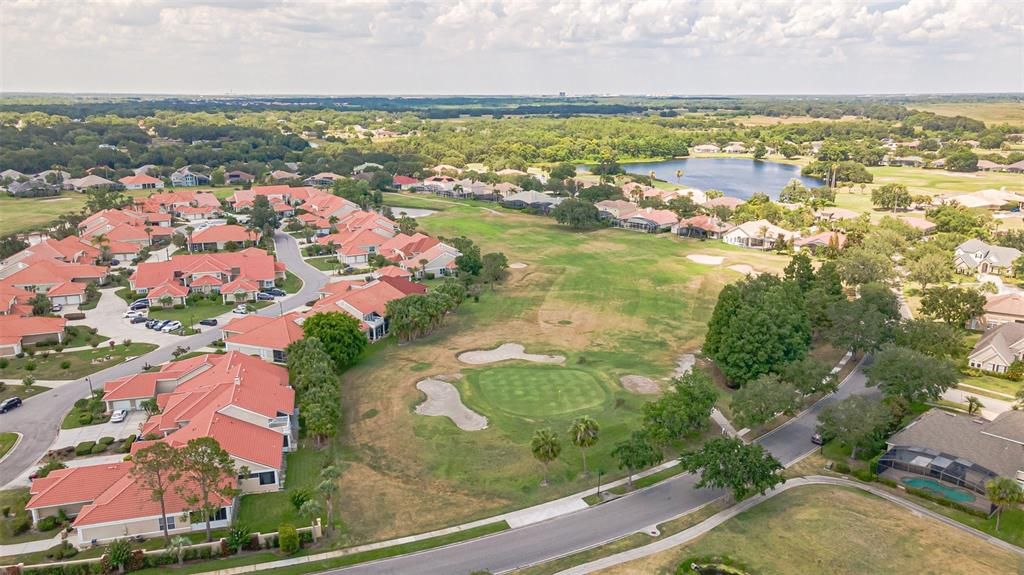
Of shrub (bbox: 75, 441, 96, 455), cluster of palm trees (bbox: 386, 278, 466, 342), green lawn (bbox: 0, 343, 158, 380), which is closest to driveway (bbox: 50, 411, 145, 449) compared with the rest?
shrub (bbox: 75, 441, 96, 455)

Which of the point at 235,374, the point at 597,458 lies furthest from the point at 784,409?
the point at 235,374

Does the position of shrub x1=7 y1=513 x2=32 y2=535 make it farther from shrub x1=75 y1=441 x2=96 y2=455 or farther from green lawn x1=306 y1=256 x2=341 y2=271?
green lawn x1=306 y1=256 x2=341 y2=271

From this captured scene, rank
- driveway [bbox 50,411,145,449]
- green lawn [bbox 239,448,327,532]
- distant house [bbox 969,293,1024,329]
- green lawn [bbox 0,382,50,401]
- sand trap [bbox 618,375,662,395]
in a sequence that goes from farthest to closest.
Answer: distant house [bbox 969,293,1024,329]
sand trap [bbox 618,375,662,395]
green lawn [bbox 0,382,50,401]
driveway [bbox 50,411,145,449]
green lawn [bbox 239,448,327,532]

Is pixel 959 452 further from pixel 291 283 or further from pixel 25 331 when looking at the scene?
pixel 25 331

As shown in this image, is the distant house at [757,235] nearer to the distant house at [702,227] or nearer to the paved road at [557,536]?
the distant house at [702,227]

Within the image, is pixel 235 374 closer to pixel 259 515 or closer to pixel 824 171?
pixel 259 515

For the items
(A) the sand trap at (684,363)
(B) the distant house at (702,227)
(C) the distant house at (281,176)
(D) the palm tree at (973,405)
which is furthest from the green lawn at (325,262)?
(D) the palm tree at (973,405)

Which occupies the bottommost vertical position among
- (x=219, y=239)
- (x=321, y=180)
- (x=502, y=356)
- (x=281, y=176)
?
(x=502, y=356)

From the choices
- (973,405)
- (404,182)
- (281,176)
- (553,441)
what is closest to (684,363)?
(973,405)
